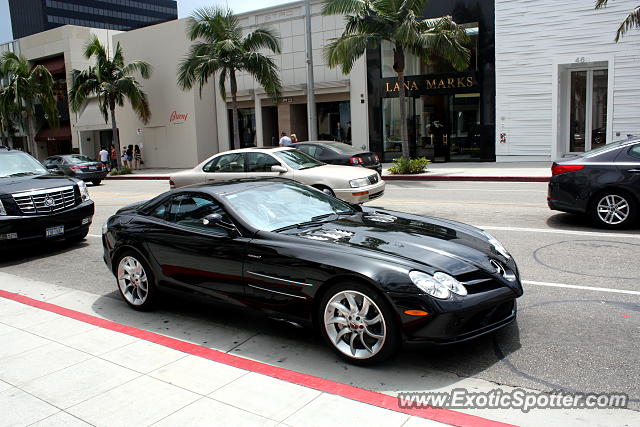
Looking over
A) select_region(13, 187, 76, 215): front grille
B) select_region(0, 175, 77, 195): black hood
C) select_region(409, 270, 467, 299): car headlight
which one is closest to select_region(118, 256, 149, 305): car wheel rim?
select_region(409, 270, 467, 299): car headlight

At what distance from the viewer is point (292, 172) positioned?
11.5 meters

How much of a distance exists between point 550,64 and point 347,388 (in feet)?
71.7

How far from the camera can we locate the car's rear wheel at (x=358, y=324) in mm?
4082

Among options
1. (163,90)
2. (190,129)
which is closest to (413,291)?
(190,129)

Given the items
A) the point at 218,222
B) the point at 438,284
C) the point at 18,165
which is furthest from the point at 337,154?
the point at 438,284

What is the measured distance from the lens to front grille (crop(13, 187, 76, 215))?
350 inches

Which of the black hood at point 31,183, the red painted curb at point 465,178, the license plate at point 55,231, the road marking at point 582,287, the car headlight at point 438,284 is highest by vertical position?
the black hood at point 31,183

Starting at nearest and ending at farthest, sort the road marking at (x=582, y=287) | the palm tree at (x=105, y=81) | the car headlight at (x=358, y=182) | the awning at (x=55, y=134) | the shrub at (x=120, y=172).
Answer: the road marking at (x=582, y=287) < the car headlight at (x=358, y=182) < the palm tree at (x=105, y=81) < the shrub at (x=120, y=172) < the awning at (x=55, y=134)

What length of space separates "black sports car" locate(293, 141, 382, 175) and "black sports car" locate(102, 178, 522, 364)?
9.96 metres

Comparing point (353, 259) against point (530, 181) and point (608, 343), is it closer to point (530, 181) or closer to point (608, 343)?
point (608, 343)

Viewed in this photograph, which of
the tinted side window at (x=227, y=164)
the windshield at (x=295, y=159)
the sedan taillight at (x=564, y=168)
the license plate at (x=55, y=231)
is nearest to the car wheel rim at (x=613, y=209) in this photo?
the sedan taillight at (x=564, y=168)

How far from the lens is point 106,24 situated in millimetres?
111938

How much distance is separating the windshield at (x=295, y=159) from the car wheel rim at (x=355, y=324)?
7544 millimetres

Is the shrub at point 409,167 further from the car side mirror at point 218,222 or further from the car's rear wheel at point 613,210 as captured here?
the car side mirror at point 218,222
